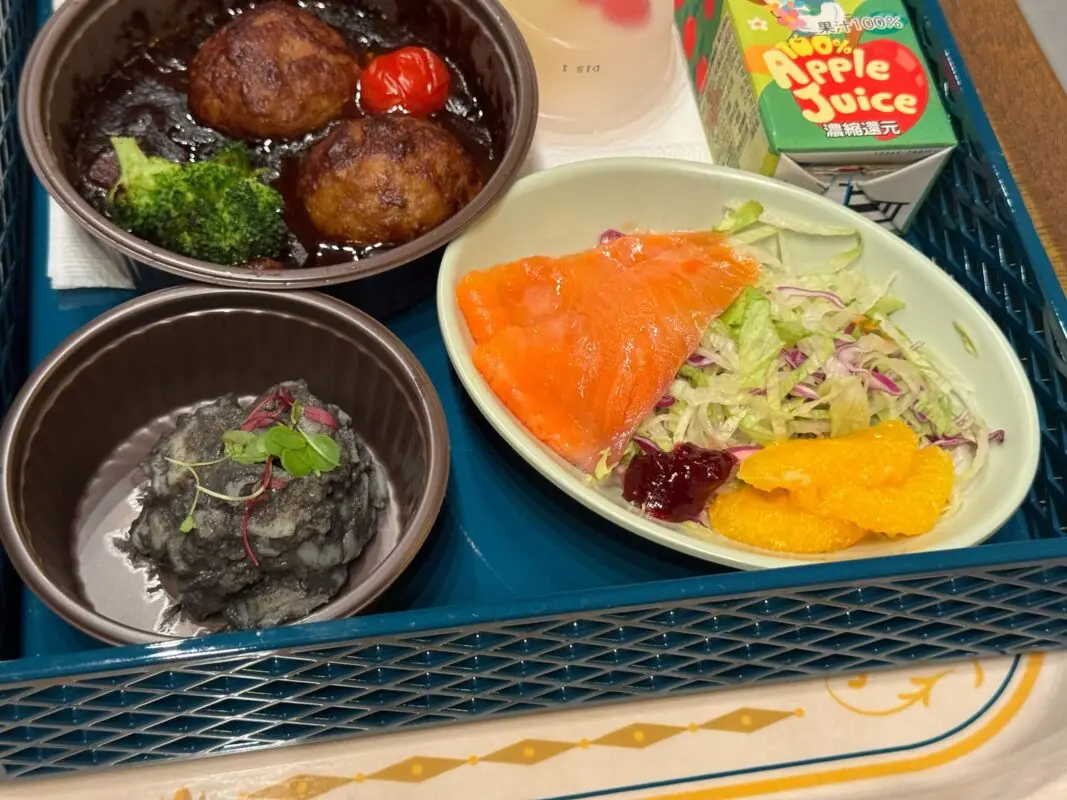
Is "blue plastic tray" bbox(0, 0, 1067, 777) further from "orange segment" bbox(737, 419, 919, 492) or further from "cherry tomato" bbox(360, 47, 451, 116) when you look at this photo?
"cherry tomato" bbox(360, 47, 451, 116)

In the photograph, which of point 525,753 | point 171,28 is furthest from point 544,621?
point 171,28

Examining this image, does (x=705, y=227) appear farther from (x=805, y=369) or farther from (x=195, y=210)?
(x=195, y=210)

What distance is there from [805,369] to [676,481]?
0.98ft

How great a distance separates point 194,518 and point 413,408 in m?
0.32

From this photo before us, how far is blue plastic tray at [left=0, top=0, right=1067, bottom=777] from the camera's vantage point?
1.02 meters

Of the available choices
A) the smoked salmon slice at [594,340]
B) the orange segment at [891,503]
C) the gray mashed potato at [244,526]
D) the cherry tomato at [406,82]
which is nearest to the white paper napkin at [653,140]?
the cherry tomato at [406,82]

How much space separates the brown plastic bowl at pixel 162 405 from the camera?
3.97ft

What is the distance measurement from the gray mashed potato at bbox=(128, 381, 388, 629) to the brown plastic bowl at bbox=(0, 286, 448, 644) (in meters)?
0.05

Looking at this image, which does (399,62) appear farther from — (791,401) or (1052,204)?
(1052,204)

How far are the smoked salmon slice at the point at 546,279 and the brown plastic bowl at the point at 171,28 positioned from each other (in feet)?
0.31

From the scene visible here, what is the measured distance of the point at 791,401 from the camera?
142 centimetres

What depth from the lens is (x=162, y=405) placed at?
1.43 meters

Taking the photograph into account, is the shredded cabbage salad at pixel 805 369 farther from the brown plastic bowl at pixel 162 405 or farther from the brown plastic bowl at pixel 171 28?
the brown plastic bowl at pixel 171 28

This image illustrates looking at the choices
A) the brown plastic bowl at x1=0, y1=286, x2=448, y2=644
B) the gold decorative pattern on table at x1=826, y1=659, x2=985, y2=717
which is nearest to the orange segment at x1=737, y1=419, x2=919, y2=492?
the gold decorative pattern on table at x1=826, y1=659, x2=985, y2=717
